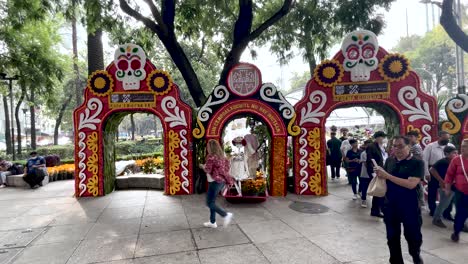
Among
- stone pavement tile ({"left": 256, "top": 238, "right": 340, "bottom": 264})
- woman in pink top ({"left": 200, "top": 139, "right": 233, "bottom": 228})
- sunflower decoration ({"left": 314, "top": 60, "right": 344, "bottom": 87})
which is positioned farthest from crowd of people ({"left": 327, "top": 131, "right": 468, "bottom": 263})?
woman in pink top ({"left": 200, "top": 139, "right": 233, "bottom": 228})

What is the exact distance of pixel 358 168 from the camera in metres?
7.95

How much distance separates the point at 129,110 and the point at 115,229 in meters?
3.98

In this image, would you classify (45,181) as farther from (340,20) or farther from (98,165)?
(340,20)

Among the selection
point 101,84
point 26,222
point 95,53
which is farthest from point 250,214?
point 95,53

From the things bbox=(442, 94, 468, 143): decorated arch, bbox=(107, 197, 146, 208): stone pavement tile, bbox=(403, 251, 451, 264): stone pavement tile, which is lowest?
bbox=(403, 251, 451, 264): stone pavement tile

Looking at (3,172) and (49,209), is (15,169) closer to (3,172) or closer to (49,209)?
(3,172)

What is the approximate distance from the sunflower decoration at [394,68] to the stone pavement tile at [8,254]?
923 cm

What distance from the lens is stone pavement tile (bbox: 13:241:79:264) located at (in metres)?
4.77

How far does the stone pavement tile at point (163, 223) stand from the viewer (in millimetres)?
6037

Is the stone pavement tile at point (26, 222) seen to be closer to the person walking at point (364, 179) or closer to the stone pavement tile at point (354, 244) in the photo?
the stone pavement tile at point (354, 244)

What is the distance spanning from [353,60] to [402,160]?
5.31 metres

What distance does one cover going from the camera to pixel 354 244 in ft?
16.6

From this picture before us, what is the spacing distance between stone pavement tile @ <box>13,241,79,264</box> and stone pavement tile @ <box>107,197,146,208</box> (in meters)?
2.49

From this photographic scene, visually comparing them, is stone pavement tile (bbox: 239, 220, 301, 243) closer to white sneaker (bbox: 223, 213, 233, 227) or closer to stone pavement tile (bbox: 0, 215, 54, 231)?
white sneaker (bbox: 223, 213, 233, 227)
